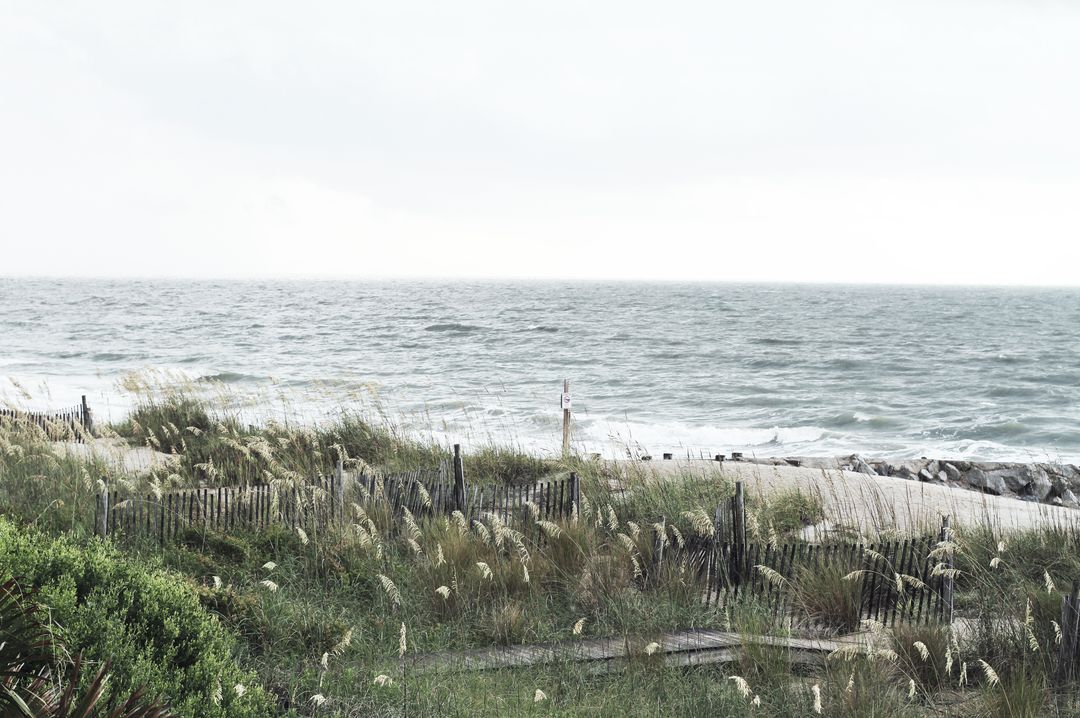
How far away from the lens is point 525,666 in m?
5.08

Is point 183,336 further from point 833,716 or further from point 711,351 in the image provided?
point 833,716

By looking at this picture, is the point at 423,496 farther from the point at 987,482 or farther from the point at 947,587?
the point at 987,482

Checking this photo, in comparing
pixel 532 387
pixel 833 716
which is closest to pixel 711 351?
pixel 532 387

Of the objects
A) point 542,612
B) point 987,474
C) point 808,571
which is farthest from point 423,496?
point 987,474

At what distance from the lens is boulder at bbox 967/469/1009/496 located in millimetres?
15641

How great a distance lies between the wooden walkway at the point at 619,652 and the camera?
508 centimetres

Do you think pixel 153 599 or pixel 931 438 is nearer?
pixel 153 599

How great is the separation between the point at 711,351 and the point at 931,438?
A: 2004 cm

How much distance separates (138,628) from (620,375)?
29.6 metres

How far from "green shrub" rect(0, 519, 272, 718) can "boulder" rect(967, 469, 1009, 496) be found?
49.6 ft

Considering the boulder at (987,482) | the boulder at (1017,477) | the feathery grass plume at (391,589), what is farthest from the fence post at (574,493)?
the boulder at (1017,477)

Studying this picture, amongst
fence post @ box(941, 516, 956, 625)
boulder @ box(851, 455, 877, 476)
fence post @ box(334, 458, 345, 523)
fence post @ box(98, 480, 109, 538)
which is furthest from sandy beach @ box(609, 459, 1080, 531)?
fence post @ box(98, 480, 109, 538)

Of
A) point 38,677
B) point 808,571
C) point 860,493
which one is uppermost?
point 38,677

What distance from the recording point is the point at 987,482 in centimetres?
1595
